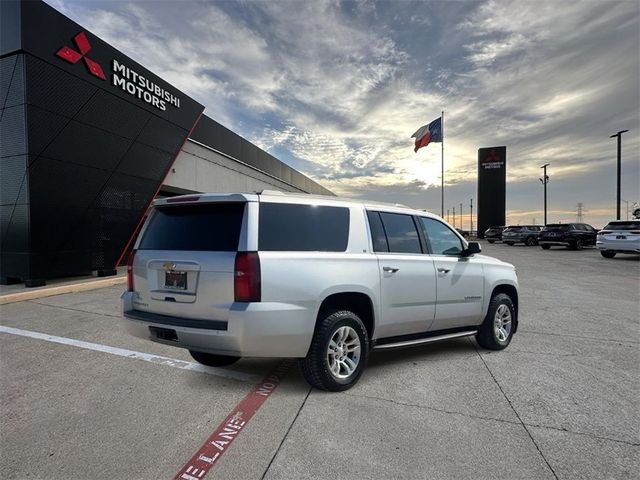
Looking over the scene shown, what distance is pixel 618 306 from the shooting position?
7961 mm

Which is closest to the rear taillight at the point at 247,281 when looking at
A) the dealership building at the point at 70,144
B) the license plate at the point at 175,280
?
the license plate at the point at 175,280

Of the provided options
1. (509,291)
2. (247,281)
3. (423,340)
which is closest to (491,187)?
(509,291)

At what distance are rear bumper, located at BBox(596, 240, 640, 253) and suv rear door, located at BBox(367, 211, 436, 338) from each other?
17.5 metres

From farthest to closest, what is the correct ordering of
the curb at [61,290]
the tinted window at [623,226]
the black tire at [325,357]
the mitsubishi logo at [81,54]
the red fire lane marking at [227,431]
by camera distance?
the tinted window at [623,226] → the mitsubishi logo at [81,54] → the curb at [61,290] → the black tire at [325,357] → the red fire lane marking at [227,431]

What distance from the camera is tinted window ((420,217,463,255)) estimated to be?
4758 mm

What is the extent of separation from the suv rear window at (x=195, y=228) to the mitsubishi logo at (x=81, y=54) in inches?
358

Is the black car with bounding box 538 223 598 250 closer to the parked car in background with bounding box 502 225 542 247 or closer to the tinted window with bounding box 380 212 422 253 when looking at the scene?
the parked car in background with bounding box 502 225 542 247

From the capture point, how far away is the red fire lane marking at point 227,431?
8.11 ft

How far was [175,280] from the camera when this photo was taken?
11.4 ft

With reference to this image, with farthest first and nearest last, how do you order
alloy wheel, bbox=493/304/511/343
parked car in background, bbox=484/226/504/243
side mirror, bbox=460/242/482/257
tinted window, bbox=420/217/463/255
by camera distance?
parked car in background, bbox=484/226/504/243 < alloy wheel, bbox=493/304/511/343 < side mirror, bbox=460/242/482/257 < tinted window, bbox=420/217/463/255

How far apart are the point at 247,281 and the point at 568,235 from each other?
27060 millimetres

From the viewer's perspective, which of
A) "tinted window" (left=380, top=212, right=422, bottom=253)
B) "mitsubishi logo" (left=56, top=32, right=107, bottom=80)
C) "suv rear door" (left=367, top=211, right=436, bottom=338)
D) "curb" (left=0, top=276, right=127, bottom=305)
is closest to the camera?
"suv rear door" (left=367, top=211, right=436, bottom=338)

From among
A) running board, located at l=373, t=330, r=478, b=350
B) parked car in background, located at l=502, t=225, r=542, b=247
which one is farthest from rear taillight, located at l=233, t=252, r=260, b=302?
parked car in background, located at l=502, t=225, r=542, b=247

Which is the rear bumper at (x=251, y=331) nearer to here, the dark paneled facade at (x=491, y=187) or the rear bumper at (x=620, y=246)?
the rear bumper at (x=620, y=246)
